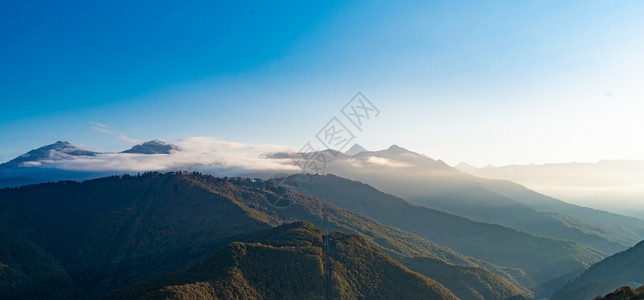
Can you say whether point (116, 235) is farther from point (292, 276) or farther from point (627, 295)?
point (627, 295)

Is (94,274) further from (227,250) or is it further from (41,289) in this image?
(227,250)

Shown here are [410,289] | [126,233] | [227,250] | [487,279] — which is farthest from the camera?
[126,233]


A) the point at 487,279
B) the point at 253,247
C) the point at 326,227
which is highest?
the point at 253,247

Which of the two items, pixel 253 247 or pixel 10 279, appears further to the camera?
pixel 10 279

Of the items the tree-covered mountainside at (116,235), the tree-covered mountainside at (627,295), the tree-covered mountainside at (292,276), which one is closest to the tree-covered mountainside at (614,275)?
the tree-covered mountainside at (116,235)

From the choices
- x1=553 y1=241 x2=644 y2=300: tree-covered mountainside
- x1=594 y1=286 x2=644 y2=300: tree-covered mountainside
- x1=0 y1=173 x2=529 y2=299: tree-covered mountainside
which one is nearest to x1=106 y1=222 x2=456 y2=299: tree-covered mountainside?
x1=0 y1=173 x2=529 y2=299: tree-covered mountainside

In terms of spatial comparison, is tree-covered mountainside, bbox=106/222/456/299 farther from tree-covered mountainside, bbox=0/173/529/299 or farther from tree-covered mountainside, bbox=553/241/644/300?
tree-covered mountainside, bbox=553/241/644/300

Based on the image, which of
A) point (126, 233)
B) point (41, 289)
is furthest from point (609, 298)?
point (126, 233)

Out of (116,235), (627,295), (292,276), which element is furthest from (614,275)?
(116,235)
